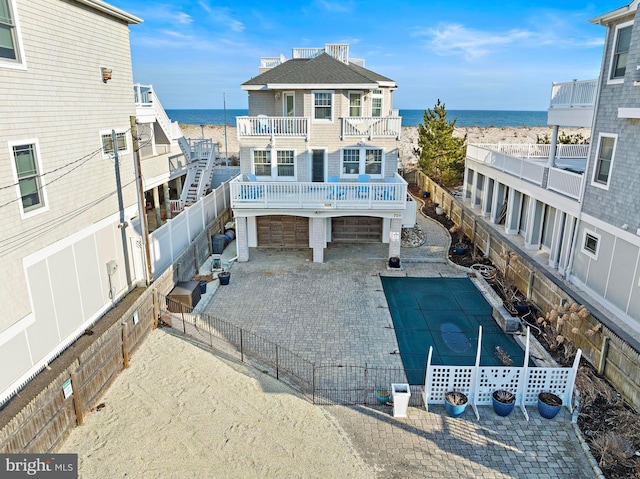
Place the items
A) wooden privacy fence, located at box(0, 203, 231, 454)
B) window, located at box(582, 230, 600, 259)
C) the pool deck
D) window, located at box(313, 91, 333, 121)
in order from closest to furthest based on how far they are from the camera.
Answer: wooden privacy fence, located at box(0, 203, 231, 454), the pool deck, window, located at box(582, 230, 600, 259), window, located at box(313, 91, 333, 121)

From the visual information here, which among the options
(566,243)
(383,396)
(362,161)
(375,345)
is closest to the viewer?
(383,396)

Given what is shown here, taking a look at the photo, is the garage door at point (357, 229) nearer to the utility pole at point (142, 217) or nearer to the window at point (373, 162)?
the window at point (373, 162)

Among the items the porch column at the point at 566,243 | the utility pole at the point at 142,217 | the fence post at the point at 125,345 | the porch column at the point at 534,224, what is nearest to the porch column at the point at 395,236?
the porch column at the point at 534,224

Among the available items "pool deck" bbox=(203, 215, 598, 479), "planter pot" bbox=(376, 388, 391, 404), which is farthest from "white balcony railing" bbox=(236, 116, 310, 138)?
"planter pot" bbox=(376, 388, 391, 404)

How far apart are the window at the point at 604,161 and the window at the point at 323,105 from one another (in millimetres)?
11722

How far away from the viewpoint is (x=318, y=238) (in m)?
19.8

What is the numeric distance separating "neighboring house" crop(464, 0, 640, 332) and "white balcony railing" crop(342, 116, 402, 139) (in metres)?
6.34

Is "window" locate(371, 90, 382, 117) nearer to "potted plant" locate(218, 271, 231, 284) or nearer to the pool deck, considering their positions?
the pool deck

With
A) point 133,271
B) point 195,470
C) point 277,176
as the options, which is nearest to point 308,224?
point 277,176

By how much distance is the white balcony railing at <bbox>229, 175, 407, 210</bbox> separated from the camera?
62.0 ft

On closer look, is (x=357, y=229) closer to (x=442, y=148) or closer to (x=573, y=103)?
(x=573, y=103)

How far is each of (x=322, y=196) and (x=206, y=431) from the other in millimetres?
11749

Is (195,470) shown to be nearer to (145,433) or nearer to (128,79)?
(145,433)

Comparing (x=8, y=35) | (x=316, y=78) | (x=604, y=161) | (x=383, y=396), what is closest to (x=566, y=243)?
(x=604, y=161)
